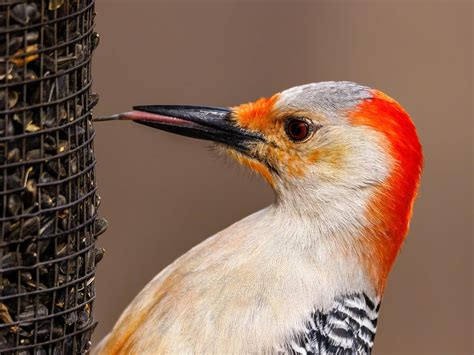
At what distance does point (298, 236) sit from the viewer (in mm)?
5055

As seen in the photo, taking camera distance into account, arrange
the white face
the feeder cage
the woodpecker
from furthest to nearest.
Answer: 1. the white face
2. the woodpecker
3. the feeder cage

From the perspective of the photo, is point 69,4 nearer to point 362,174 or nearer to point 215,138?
point 215,138

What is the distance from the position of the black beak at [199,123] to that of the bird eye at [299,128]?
149mm

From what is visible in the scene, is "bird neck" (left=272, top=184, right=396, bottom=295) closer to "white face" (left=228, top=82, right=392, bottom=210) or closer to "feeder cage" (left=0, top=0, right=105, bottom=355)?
"white face" (left=228, top=82, right=392, bottom=210)

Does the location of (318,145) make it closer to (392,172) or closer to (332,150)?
(332,150)

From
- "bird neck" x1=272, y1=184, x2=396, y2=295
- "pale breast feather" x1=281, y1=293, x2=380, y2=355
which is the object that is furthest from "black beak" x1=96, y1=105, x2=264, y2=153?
"pale breast feather" x1=281, y1=293, x2=380, y2=355

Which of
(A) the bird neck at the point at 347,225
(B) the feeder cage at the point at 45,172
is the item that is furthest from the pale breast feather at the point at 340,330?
(B) the feeder cage at the point at 45,172

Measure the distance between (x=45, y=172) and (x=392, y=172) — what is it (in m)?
1.59

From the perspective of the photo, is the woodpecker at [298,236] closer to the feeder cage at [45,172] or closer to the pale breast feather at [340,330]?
the pale breast feather at [340,330]

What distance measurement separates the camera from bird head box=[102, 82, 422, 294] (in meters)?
5.02

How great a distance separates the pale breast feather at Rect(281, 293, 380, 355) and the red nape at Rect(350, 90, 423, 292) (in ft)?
0.60

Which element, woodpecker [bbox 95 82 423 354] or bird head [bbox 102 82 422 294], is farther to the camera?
bird head [bbox 102 82 422 294]

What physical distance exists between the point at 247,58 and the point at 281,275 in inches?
186

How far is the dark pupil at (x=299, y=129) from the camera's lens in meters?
5.14
